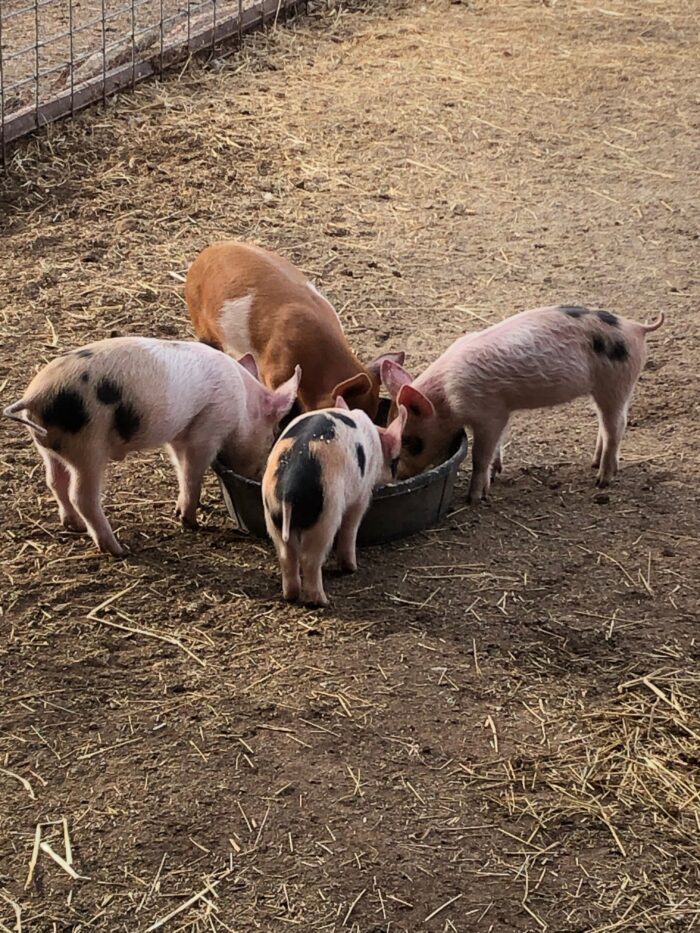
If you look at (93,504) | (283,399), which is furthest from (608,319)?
(93,504)

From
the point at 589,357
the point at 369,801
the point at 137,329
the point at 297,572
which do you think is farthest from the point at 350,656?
the point at 137,329

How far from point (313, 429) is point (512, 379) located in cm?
97

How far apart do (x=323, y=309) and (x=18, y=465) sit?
130cm

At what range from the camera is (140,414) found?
424cm

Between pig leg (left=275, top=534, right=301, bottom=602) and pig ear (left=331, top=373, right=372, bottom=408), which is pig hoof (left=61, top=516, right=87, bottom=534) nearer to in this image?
pig leg (left=275, top=534, right=301, bottom=602)

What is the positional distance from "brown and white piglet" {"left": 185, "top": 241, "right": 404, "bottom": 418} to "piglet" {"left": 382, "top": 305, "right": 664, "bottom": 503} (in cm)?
20

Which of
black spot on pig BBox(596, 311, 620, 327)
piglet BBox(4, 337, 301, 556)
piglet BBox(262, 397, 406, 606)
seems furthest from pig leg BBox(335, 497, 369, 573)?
black spot on pig BBox(596, 311, 620, 327)

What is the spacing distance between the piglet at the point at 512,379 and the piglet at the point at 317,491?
1.60 ft

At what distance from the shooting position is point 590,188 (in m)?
7.40

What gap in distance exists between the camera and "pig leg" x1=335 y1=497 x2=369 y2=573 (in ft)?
14.0

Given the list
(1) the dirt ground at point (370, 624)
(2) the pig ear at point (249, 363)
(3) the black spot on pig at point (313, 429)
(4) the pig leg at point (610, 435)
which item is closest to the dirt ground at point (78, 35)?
(1) the dirt ground at point (370, 624)

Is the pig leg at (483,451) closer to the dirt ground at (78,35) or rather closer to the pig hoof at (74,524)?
the pig hoof at (74,524)

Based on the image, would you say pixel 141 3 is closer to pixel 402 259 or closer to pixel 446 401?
pixel 402 259

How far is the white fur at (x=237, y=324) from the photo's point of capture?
514 cm
